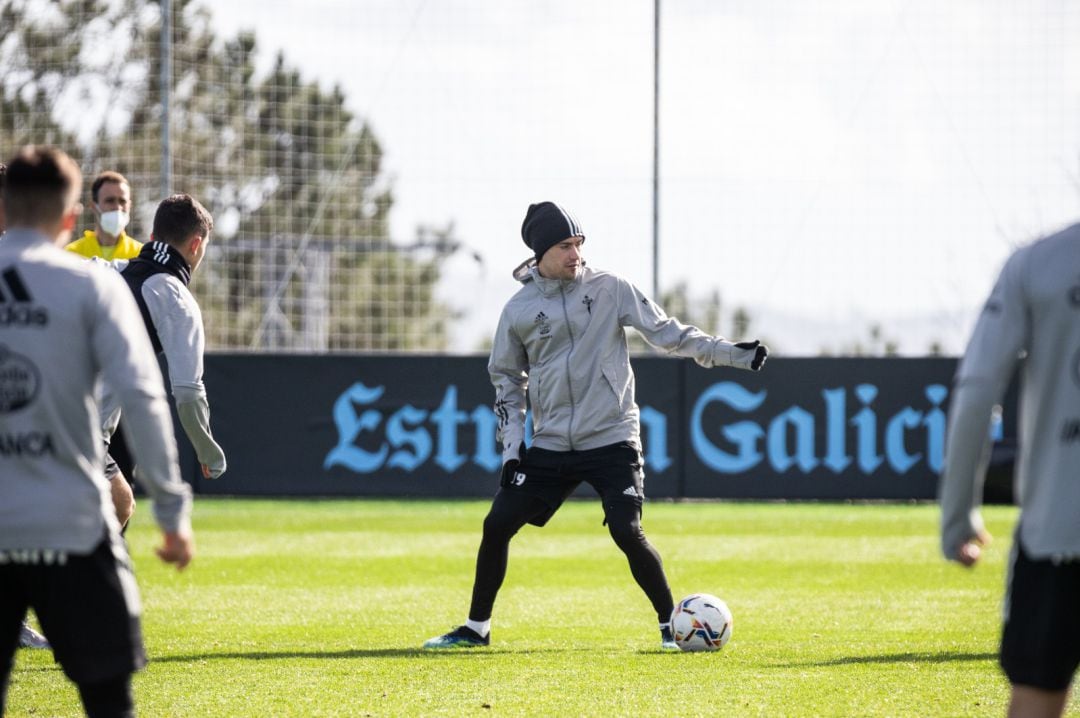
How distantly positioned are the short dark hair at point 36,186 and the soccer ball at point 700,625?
169 inches

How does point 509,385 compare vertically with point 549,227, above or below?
below

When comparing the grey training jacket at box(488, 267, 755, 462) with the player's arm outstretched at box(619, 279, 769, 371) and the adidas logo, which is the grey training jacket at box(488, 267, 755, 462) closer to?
the player's arm outstretched at box(619, 279, 769, 371)

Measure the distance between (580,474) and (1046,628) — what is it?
4.20 m

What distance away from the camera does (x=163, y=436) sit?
4.10 metres

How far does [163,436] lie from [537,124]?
14471mm

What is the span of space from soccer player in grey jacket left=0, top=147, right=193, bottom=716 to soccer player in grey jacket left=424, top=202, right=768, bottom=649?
3862mm

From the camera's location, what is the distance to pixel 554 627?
873cm

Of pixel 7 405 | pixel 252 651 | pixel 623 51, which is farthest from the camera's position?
pixel 623 51

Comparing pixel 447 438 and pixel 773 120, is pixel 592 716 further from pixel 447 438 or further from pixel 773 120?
pixel 773 120

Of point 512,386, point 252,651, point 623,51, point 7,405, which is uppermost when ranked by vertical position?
point 623,51

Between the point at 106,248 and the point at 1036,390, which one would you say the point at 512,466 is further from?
the point at 1036,390

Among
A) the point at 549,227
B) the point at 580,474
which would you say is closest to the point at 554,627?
the point at 580,474

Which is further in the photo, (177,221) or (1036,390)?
(177,221)

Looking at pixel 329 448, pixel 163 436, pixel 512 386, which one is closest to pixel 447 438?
pixel 329 448
